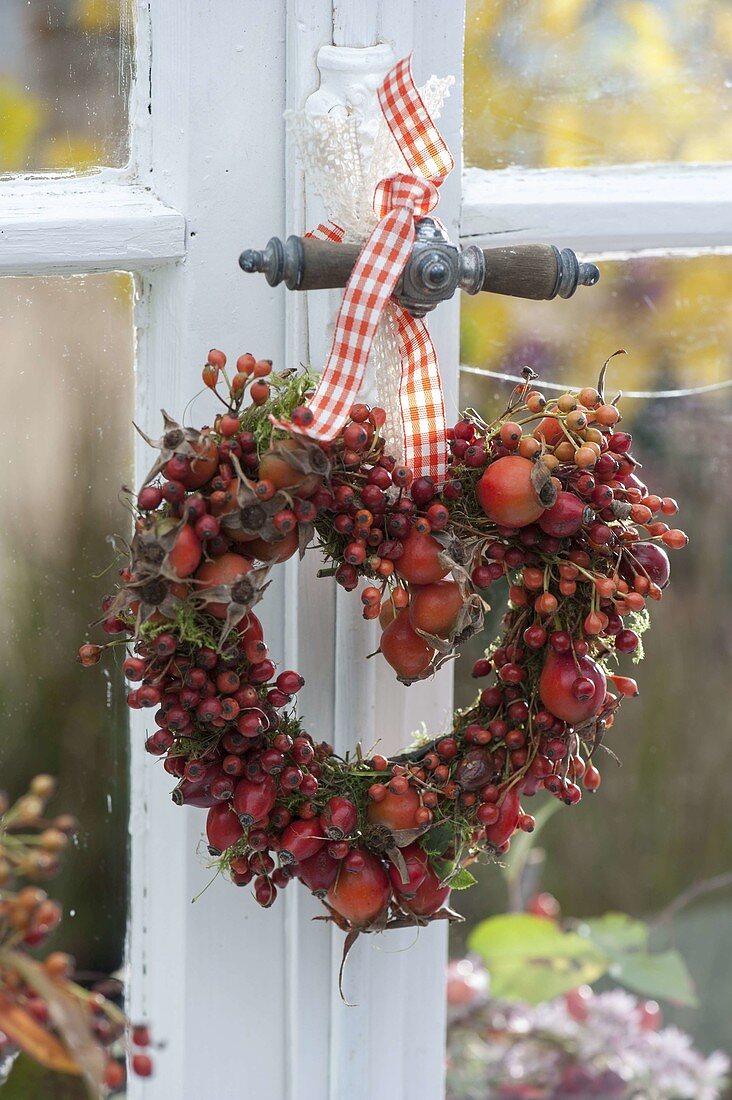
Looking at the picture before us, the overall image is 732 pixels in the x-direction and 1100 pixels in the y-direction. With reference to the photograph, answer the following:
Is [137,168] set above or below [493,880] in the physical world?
above

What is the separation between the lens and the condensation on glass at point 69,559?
0.70 meters

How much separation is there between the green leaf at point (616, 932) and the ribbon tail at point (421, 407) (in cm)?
61

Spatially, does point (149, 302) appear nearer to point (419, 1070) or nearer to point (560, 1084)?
point (419, 1070)

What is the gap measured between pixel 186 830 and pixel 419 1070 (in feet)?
0.89

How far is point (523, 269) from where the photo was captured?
1.95ft

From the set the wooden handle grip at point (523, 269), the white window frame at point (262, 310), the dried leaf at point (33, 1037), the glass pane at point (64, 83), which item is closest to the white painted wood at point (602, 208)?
the white window frame at point (262, 310)

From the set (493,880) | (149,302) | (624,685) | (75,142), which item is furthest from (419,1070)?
(75,142)

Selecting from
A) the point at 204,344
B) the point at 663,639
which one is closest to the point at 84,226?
the point at 204,344

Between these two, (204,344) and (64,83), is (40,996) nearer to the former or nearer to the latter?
(204,344)

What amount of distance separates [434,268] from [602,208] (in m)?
0.24

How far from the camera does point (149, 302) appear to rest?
685 millimetres

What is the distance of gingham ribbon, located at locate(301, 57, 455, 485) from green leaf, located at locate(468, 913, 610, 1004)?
1.82ft

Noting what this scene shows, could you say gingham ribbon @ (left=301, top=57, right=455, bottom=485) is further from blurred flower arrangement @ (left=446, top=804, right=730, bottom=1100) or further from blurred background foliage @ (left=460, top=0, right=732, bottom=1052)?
blurred flower arrangement @ (left=446, top=804, right=730, bottom=1100)

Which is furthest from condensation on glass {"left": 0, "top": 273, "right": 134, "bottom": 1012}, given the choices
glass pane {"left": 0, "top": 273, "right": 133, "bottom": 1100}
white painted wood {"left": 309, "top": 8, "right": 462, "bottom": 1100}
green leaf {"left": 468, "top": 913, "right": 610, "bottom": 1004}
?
green leaf {"left": 468, "top": 913, "right": 610, "bottom": 1004}
